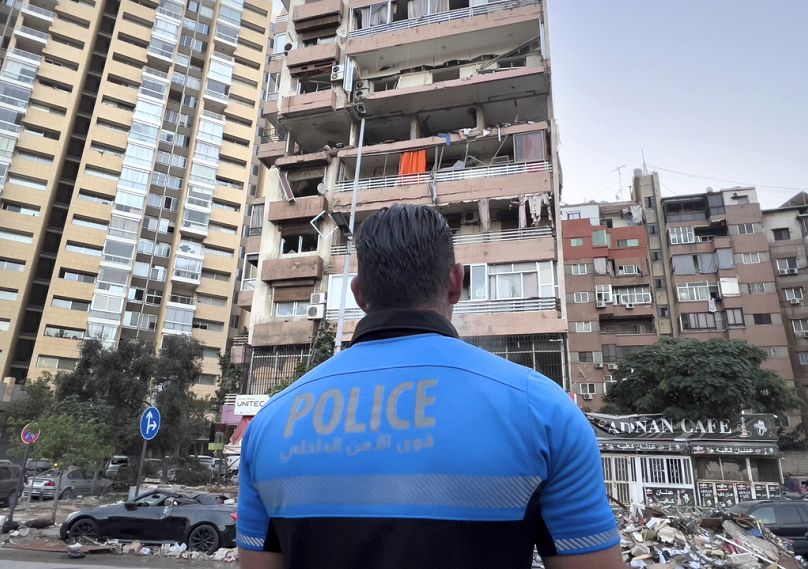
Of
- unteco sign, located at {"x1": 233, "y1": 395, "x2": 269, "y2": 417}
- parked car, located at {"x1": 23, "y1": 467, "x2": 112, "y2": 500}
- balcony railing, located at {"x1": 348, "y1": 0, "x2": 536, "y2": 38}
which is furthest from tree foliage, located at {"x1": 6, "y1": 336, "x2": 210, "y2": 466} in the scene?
→ balcony railing, located at {"x1": 348, "y1": 0, "x2": 536, "y2": 38}

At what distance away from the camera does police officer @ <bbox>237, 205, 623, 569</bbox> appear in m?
1.05

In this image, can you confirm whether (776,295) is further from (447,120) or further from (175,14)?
(175,14)

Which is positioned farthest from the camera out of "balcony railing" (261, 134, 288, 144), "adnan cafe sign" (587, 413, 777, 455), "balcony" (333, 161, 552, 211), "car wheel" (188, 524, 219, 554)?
"balcony railing" (261, 134, 288, 144)

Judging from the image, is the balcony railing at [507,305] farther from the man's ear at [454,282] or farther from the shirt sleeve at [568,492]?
the shirt sleeve at [568,492]

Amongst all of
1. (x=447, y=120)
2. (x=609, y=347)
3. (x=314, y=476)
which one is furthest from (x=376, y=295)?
(x=609, y=347)

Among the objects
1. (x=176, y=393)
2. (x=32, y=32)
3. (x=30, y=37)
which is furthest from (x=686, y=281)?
(x=32, y=32)

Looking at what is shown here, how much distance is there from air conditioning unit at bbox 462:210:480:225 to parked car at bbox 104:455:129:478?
1933cm

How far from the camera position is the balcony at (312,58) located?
25.9m

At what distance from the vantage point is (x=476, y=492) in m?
1.06

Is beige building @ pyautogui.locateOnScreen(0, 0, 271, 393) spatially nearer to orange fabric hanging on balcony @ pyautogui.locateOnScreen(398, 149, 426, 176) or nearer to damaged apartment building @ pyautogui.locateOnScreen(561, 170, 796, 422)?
orange fabric hanging on balcony @ pyautogui.locateOnScreen(398, 149, 426, 176)

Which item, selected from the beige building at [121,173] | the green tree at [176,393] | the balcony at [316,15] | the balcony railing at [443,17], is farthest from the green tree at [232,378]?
the beige building at [121,173]

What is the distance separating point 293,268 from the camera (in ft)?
75.6

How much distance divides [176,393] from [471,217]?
17219mm

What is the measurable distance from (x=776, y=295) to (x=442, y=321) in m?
51.8
